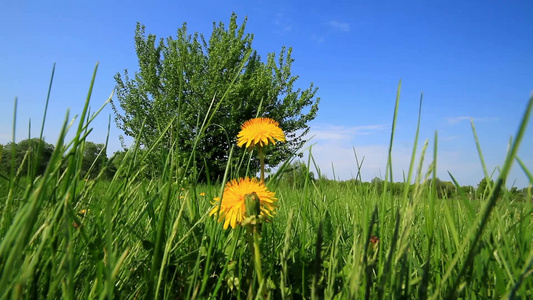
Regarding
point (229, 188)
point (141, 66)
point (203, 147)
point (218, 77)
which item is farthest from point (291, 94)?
point (229, 188)

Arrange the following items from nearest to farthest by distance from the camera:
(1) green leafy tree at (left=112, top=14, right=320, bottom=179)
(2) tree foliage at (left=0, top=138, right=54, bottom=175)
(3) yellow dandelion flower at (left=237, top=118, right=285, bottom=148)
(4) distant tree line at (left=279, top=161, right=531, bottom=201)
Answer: (2) tree foliage at (left=0, top=138, right=54, bottom=175)
(4) distant tree line at (left=279, top=161, right=531, bottom=201)
(3) yellow dandelion flower at (left=237, top=118, right=285, bottom=148)
(1) green leafy tree at (left=112, top=14, right=320, bottom=179)

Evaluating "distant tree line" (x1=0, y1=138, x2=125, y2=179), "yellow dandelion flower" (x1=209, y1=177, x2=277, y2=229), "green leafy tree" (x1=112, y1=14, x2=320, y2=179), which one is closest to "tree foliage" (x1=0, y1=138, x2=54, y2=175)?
"distant tree line" (x1=0, y1=138, x2=125, y2=179)

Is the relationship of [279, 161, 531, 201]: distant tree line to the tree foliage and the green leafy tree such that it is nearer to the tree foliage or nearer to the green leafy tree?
the tree foliage

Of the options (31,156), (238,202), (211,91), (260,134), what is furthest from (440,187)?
(211,91)

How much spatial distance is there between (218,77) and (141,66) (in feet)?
14.4

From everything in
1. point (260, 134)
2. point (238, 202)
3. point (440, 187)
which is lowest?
point (238, 202)

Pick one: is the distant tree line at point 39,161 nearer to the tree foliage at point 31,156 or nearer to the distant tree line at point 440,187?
the tree foliage at point 31,156

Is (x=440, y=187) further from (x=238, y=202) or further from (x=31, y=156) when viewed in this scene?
(x=31, y=156)

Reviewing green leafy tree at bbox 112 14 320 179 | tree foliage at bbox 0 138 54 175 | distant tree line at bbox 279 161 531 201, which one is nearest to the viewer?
tree foliage at bbox 0 138 54 175

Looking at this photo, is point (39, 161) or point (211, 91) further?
point (211, 91)

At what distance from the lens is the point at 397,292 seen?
564 millimetres

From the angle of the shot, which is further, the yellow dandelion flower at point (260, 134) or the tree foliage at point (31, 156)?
the yellow dandelion flower at point (260, 134)

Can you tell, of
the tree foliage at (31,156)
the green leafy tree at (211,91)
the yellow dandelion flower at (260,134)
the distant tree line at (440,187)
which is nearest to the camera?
the tree foliage at (31,156)

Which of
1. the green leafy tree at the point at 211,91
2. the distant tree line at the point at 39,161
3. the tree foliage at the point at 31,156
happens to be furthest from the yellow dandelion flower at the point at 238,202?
the green leafy tree at the point at 211,91
